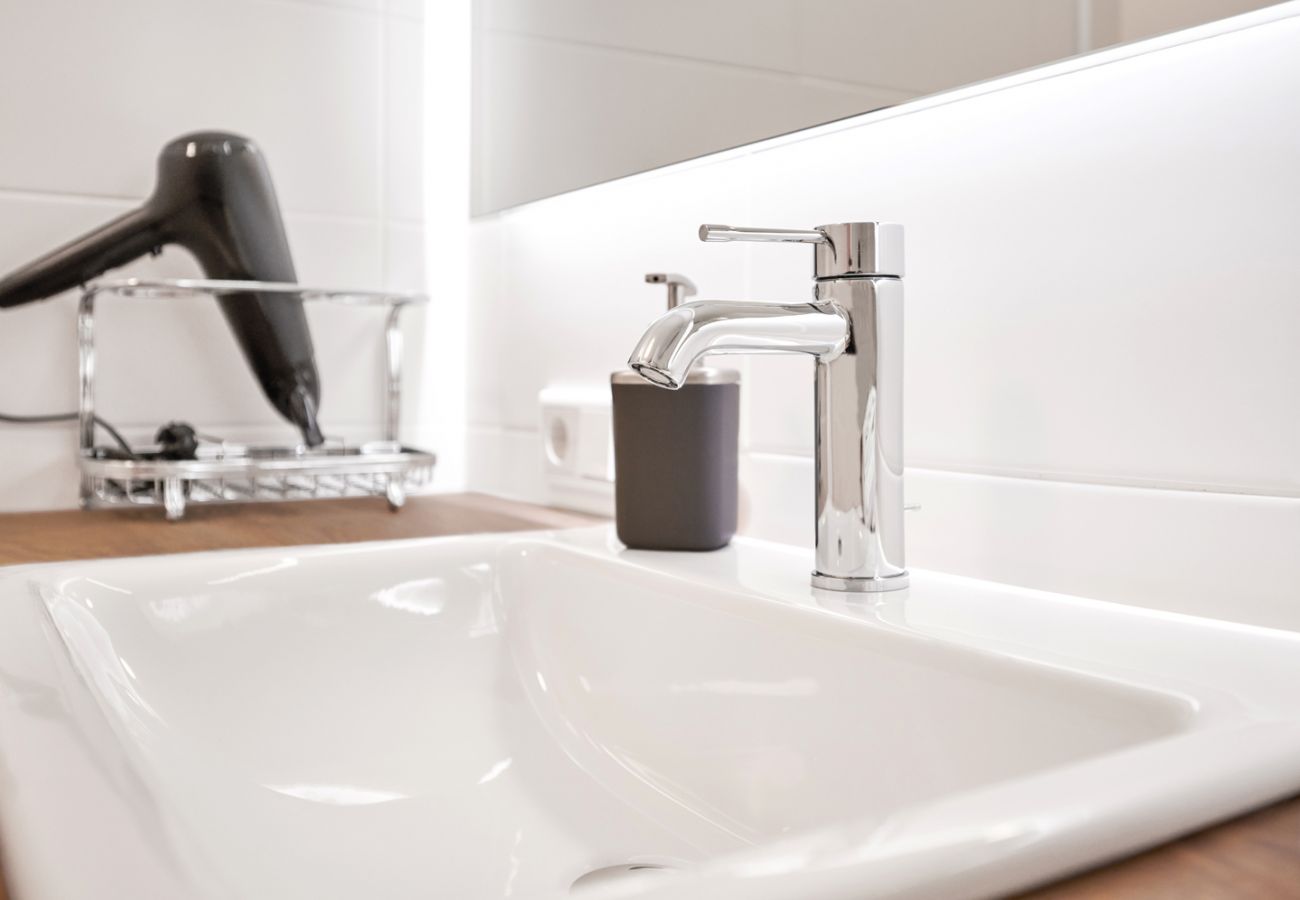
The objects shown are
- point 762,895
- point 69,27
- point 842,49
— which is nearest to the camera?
point 762,895

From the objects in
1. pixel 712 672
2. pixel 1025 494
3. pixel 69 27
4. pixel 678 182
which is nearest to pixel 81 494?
pixel 69 27

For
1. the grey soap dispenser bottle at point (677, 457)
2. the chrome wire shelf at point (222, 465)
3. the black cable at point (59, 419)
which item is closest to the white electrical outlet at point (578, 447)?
the chrome wire shelf at point (222, 465)

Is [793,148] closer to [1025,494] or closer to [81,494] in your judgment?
[1025,494]

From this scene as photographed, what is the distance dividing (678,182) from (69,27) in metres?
0.61

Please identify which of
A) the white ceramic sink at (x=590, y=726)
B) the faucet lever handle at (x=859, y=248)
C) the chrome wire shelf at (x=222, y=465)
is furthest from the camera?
the chrome wire shelf at (x=222, y=465)

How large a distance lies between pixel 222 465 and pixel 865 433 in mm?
589

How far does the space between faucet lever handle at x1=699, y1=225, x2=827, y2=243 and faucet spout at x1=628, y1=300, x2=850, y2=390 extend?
35 millimetres

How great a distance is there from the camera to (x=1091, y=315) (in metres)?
0.59

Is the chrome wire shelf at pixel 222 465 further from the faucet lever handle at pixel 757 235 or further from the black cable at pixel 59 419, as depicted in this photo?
the faucet lever handle at pixel 757 235

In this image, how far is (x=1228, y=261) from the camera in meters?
0.53

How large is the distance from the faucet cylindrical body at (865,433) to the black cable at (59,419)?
706mm

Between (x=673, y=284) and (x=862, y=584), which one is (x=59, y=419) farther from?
(x=862, y=584)

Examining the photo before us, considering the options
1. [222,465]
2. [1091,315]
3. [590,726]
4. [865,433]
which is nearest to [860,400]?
[865,433]

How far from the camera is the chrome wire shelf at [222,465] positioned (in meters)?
0.95
